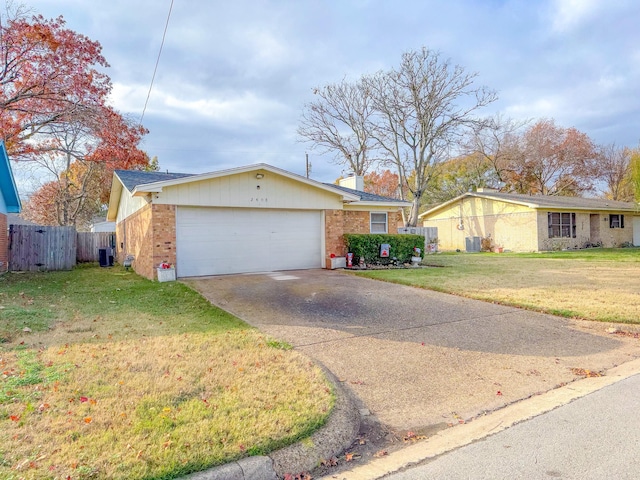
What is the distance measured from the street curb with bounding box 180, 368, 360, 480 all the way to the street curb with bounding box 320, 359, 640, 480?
0.22 m

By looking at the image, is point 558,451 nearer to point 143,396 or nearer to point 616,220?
point 143,396

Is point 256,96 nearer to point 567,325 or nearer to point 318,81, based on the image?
point 567,325

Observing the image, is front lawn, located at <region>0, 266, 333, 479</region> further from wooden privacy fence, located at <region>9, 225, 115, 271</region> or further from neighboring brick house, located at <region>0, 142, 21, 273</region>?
wooden privacy fence, located at <region>9, 225, 115, 271</region>

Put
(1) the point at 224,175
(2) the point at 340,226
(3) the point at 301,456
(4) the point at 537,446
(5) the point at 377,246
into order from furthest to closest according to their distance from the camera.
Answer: (5) the point at 377,246
(2) the point at 340,226
(1) the point at 224,175
(4) the point at 537,446
(3) the point at 301,456

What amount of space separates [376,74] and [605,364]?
26.1 meters

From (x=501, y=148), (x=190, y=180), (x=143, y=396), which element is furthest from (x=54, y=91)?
(x=501, y=148)

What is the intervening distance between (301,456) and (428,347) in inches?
113

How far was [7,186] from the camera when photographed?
13.6 m

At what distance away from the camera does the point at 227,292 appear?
905 cm

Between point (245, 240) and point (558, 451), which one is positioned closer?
point (558, 451)

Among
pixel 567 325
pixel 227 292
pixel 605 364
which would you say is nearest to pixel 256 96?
pixel 227 292

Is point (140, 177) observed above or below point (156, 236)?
above

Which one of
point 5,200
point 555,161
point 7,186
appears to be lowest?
point 5,200

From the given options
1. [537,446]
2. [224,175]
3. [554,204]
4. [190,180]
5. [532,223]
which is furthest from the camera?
[554,204]
